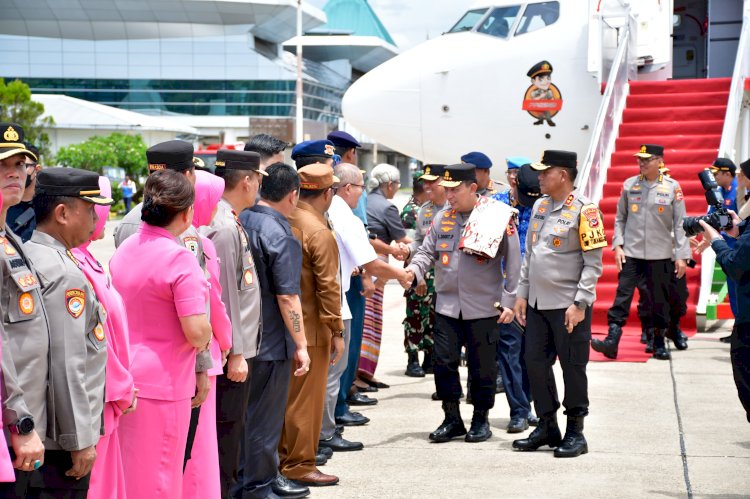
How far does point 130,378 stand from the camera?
3453 millimetres

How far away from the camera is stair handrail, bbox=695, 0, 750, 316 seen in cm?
1066

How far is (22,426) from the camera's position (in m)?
2.79

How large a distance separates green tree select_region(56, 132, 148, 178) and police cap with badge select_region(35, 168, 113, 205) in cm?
3778

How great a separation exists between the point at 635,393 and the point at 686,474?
223cm

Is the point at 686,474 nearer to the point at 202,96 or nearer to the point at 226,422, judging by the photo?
the point at 226,422

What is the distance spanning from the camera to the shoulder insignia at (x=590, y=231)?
19.6ft

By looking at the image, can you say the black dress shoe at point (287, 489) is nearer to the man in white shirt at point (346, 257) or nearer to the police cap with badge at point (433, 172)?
the man in white shirt at point (346, 257)

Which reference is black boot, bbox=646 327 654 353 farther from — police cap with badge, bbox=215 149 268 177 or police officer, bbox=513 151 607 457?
police cap with badge, bbox=215 149 268 177

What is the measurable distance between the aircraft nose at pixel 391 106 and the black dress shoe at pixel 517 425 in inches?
294

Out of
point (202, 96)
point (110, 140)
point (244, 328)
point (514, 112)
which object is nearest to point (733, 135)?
point (514, 112)

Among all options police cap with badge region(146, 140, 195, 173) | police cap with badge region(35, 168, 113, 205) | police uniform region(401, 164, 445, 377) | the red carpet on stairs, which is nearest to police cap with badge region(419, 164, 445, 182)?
police uniform region(401, 164, 445, 377)

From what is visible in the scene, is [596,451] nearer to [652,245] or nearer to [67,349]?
[652,245]

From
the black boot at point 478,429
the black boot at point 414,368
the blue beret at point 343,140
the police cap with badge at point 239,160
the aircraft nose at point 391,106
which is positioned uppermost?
the aircraft nose at point 391,106

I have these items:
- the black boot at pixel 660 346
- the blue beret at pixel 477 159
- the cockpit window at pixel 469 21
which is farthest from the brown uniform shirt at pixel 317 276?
the cockpit window at pixel 469 21
